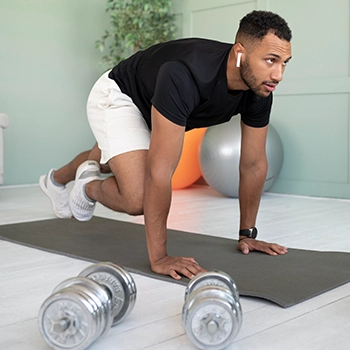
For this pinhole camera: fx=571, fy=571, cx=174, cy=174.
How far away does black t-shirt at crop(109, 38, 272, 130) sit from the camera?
178 centimetres

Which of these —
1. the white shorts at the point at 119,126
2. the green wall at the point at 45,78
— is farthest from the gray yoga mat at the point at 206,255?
the green wall at the point at 45,78

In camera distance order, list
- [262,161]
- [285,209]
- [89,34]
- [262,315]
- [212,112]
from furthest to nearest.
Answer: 1. [89,34]
2. [285,209]
3. [262,161]
4. [212,112]
5. [262,315]

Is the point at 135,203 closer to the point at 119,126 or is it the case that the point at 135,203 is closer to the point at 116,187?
the point at 116,187

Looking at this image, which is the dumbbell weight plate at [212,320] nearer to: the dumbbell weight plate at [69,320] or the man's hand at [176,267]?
the dumbbell weight plate at [69,320]

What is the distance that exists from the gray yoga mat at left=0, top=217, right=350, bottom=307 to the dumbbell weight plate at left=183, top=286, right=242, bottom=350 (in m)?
0.41

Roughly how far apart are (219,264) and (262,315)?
507 millimetres

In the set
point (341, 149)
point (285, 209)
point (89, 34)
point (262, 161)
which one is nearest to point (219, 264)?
point (262, 161)

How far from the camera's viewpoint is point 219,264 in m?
1.99

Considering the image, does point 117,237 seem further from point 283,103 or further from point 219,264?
point 283,103

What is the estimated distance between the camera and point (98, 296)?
1.20 metres

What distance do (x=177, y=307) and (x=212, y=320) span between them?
40cm

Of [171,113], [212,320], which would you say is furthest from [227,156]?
[212,320]

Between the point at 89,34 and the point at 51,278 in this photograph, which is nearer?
the point at 51,278

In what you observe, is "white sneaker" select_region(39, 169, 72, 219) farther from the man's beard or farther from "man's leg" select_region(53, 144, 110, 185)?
the man's beard
